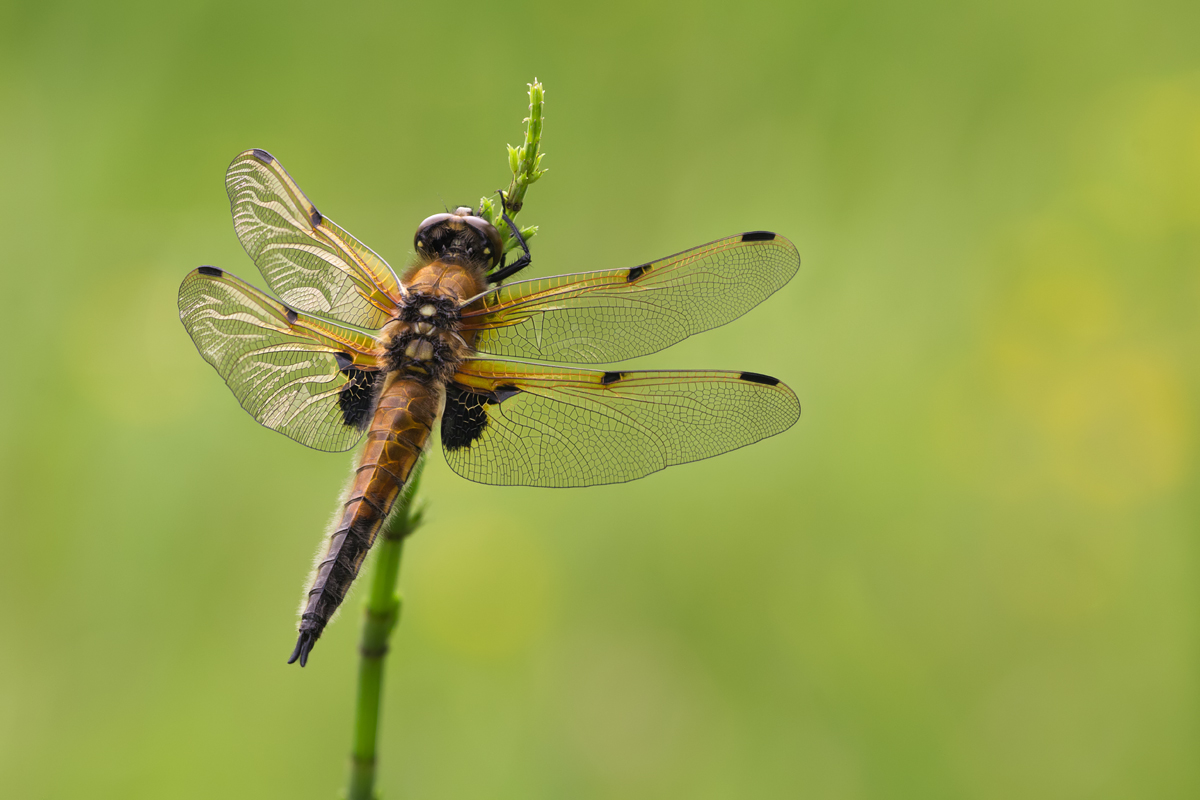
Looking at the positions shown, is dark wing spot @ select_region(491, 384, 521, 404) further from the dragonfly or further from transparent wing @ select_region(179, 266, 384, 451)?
transparent wing @ select_region(179, 266, 384, 451)

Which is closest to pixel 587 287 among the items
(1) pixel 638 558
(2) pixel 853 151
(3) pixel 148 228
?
(1) pixel 638 558

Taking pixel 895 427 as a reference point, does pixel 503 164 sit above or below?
above

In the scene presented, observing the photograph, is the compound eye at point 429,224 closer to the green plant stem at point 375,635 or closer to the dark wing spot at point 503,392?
the dark wing spot at point 503,392

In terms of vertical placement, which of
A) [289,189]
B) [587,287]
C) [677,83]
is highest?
[677,83]

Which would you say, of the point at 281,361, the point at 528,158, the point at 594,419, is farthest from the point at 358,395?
the point at 528,158

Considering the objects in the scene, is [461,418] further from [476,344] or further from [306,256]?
[306,256]

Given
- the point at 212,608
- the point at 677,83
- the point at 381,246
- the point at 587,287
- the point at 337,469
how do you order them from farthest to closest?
the point at 677,83
the point at 381,246
the point at 337,469
the point at 212,608
the point at 587,287

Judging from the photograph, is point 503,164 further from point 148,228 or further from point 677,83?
point 148,228
